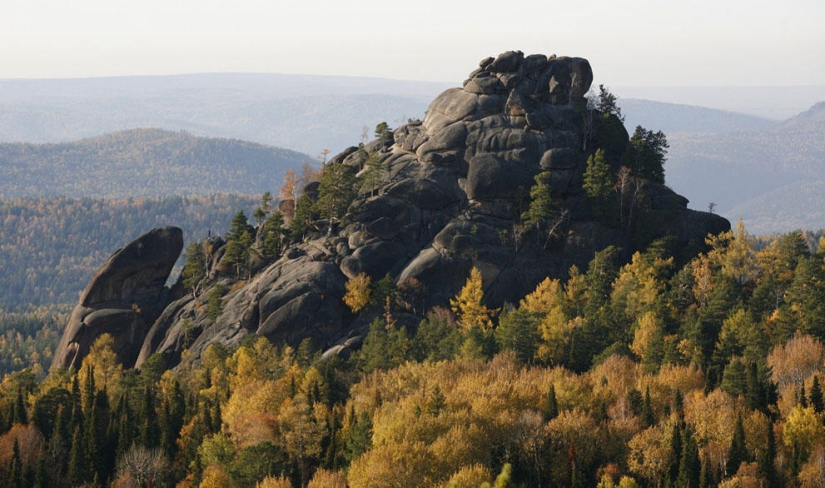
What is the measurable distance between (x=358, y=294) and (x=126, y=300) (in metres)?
43.5

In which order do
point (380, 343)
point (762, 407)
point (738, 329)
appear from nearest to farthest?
point (762, 407) → point (738, 329) → point (380, 343)

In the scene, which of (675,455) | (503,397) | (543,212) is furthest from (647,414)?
(543,212)

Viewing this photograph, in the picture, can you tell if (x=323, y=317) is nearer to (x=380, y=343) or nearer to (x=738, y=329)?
(x=380, y=343)

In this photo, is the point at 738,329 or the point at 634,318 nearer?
the point at 738,329

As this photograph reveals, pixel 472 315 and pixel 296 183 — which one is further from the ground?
pixel 296 183

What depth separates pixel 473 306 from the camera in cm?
13438

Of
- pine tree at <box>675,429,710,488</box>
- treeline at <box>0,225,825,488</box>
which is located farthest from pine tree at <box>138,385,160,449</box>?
pine tree at <box>675,429,710,488</box>

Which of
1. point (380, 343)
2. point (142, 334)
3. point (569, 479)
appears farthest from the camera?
point (142, 334)

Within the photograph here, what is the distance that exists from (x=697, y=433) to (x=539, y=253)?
158ft

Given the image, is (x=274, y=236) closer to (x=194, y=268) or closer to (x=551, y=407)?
(x=194, y=268)

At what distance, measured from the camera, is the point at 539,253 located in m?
143

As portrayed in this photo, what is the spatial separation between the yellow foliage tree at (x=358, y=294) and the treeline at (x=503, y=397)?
0.19 meters

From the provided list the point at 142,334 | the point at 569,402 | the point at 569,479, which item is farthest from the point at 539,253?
the point at 142,334

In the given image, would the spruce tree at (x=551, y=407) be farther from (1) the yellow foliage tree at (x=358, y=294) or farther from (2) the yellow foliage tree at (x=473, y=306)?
(1) the yellow foliage tree at (x=358, y=294)
